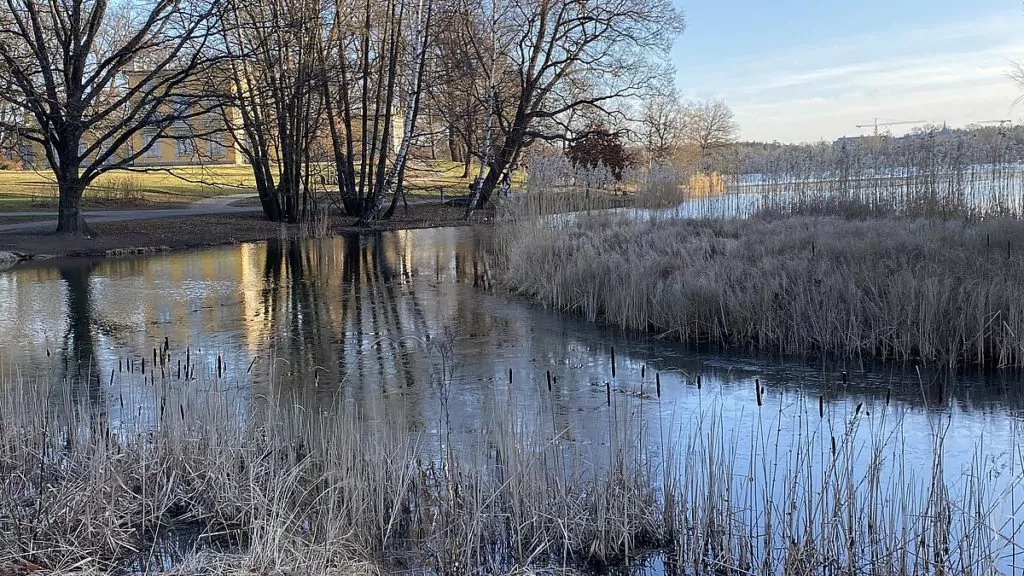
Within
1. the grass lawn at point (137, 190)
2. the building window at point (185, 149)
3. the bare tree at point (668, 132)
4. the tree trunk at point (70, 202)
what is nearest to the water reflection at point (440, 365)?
the tree trunk at point (70, 202)

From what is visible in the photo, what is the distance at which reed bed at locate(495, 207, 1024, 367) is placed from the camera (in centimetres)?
833

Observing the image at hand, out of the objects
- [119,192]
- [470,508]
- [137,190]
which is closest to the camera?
[470,508]

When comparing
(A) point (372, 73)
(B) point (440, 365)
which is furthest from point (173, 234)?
(B) point (440, 365)

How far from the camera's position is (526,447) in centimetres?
525

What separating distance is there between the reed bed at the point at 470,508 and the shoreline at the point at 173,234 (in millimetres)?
13849

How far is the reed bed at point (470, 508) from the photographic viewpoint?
4.25 meters

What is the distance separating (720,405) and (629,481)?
8.27 ft

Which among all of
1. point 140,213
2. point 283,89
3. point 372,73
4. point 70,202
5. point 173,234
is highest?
point 372,73

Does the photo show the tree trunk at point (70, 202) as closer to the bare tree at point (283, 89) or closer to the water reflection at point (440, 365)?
the bare tree at point (283, 89)

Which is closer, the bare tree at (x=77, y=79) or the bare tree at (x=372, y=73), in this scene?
the bare tree at (x=77, y=79)

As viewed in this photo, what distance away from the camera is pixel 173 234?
22.3 metres

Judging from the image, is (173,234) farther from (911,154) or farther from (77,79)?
(911,154)

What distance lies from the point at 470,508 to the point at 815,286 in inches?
234

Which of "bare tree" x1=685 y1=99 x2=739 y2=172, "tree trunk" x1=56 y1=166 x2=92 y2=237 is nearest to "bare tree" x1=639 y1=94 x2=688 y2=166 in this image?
"bare tree" x1=685 y1=99 x2=739 y2=172
